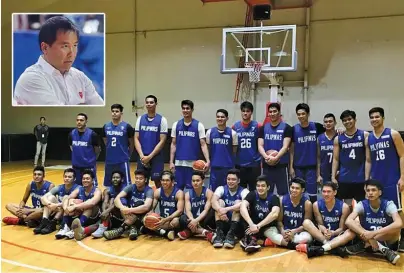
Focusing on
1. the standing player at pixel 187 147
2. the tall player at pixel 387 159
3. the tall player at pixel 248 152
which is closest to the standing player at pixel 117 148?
the standing player at pixel 187 147

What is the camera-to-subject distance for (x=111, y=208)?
Answer: 503 cm

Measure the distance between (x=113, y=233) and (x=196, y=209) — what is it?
1025 millimetres

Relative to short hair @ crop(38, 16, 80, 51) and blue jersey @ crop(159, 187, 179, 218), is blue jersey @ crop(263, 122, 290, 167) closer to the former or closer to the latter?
blue jersey @ crop(159, 187, 179, 218)

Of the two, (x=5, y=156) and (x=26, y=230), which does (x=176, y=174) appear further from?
(x=5, y=156)

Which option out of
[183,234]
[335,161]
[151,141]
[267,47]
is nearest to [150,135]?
[151,141]

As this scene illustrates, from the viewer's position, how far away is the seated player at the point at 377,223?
3.97 m

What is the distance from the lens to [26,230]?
518cm

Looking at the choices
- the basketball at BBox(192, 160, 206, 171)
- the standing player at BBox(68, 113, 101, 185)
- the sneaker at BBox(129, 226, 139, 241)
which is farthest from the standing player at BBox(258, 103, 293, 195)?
the standing player at BBox(68, 113, 101, 185)

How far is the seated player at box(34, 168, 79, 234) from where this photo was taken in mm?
5045

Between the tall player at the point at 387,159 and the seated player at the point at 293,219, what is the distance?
2.63 feet

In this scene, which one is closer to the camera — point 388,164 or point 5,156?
point 388,164

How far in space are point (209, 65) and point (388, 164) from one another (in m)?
9.14

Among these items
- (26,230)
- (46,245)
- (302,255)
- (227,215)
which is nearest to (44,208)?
(26,230)

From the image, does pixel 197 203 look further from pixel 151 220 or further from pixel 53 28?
pixel 53 28
